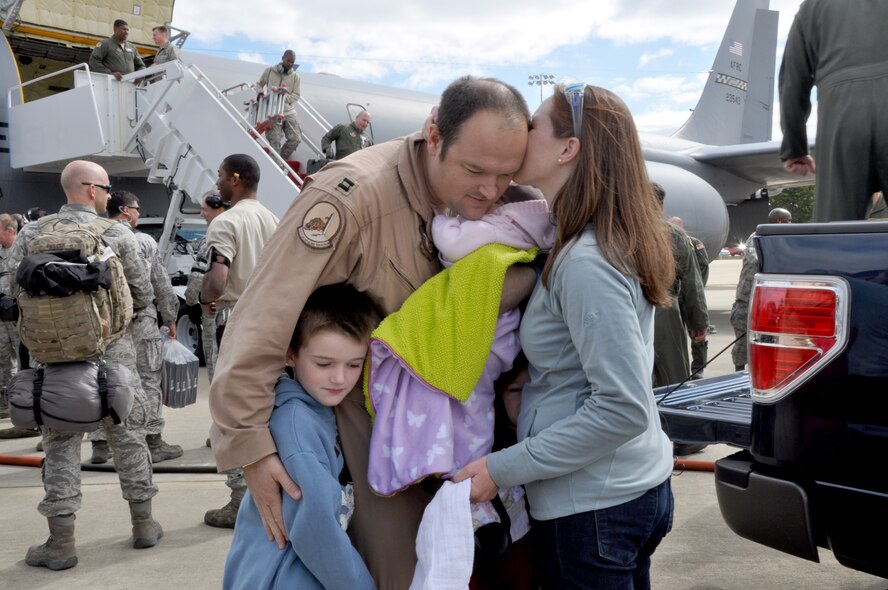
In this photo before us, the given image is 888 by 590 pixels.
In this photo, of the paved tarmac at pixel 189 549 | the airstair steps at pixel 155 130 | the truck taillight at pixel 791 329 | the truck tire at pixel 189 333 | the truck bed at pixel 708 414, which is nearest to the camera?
the truck taillight at pixel 791 329

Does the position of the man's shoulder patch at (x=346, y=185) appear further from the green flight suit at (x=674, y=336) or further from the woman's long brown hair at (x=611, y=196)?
the green flight suit at (x=674, y=336)

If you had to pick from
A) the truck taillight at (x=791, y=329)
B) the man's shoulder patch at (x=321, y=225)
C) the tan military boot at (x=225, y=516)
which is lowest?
the tan military boot at (x=225, y=516)

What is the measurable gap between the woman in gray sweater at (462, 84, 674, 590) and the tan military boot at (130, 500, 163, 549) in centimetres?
272

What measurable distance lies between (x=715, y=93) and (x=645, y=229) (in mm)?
23325

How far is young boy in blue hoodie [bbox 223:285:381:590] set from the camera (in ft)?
5.37

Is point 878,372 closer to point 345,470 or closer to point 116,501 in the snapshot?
point 345,470

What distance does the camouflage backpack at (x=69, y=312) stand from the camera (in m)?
3.50

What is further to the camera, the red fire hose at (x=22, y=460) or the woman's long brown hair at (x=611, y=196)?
the red fire hose at (x=22, y=460)

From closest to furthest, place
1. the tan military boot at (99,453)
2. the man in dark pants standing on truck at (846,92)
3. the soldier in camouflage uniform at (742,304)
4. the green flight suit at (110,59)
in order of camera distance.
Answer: the man in dark pants standing on truck at (846,92)
the tan military boot at (99,453)
the soldier in camouflage uniform at (742,304)
the green flight suit at (110,59)

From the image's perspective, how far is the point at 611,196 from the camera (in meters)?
1.63

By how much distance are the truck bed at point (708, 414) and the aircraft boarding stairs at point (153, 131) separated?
655 cm

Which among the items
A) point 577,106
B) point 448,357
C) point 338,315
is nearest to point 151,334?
point 338,315

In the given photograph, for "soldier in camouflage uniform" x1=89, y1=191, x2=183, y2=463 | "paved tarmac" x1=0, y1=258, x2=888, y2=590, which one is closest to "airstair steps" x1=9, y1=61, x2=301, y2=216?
"soldier in camouflage uniform" x1=89, y1=191, x2=183, y2=463

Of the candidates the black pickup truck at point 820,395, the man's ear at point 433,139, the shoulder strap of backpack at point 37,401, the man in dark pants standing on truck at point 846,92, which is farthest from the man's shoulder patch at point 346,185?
the shoulder strap of backpack at point 37,401
